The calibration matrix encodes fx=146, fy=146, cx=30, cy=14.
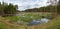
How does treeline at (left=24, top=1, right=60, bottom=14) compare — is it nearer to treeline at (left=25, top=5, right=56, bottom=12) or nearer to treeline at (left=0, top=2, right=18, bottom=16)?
treeline at (left=25, top=5, right=56, bottom=12)

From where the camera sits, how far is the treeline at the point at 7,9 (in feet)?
7.61

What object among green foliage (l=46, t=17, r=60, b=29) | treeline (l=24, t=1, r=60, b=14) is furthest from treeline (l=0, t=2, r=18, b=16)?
green foliage (l=46, t=17, r=60, b=29)

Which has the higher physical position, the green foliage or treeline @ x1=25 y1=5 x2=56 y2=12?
treeline @ x1=25 y1=5 x2=56 y2=12

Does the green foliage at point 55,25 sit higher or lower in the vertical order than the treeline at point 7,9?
lower

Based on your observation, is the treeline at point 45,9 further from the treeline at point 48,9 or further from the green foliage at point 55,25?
the green foliage at point 55,25

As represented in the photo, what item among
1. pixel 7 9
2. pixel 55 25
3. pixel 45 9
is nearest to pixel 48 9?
pixel 45 9

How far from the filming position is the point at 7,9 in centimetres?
233

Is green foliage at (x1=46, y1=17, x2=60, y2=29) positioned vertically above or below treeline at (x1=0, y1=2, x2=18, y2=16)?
below

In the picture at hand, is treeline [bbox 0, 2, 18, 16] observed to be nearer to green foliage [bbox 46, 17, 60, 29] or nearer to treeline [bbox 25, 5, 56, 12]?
treeline [bbox 25, 5, 56, 12]

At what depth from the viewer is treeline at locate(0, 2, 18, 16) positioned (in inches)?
91.4

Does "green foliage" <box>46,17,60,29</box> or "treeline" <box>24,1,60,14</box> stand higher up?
"treeline" <box>24,1,60,14</box>

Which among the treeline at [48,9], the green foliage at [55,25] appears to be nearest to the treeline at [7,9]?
the treeline at [48,9]

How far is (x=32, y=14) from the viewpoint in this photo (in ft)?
7.58

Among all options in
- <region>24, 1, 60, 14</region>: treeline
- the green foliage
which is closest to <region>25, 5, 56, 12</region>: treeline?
<region>24, 1, 60, 14</region>: treeline
